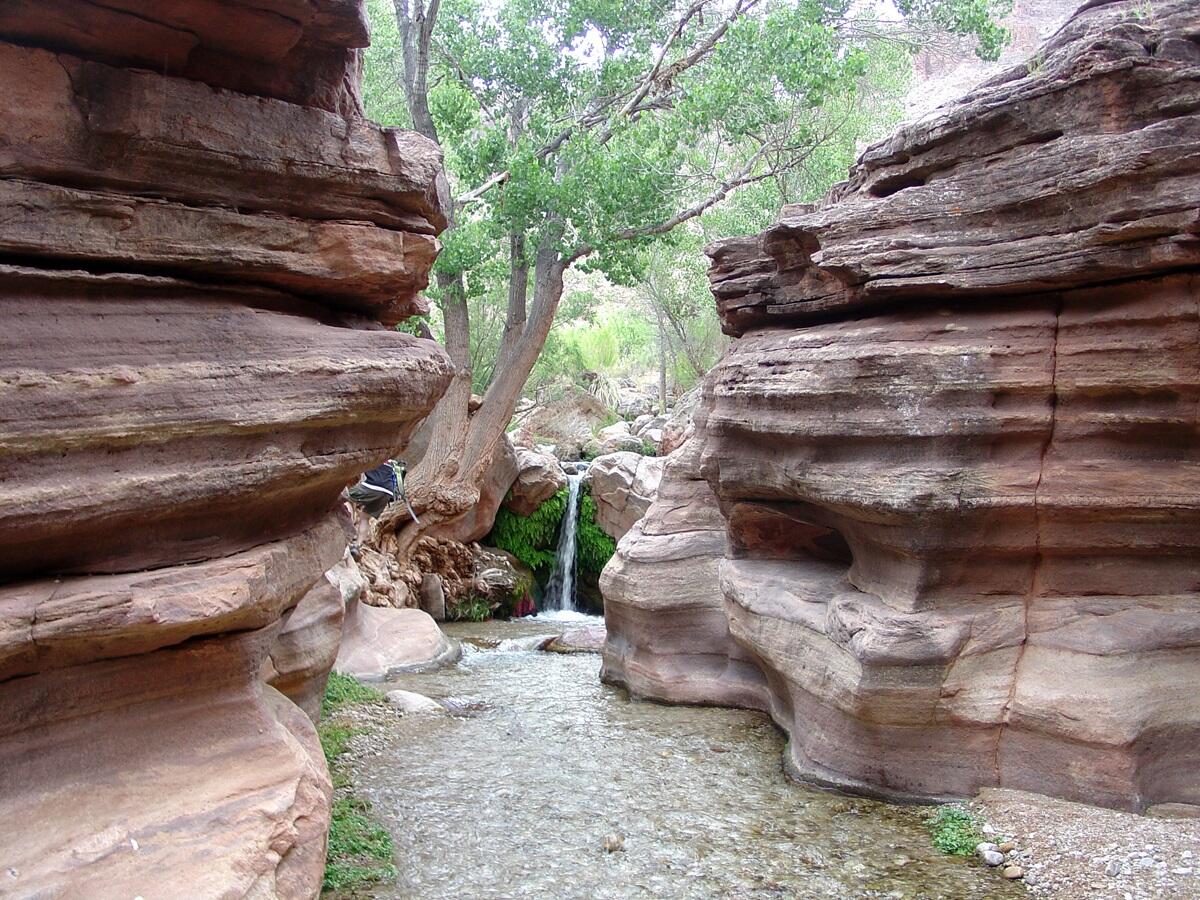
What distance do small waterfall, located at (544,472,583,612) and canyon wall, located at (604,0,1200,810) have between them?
10.4 m

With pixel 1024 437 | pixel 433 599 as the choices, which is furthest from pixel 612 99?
pixel 1024 437

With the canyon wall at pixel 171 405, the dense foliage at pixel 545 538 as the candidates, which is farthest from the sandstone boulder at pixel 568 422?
the canyon wall at pixel 171 405

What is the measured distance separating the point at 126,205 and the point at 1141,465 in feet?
20.0

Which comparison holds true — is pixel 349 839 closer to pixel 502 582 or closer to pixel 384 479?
pixel 384 479

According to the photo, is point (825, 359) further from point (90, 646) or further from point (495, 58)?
A: point (495, 58)

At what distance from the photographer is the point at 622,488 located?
1719cm

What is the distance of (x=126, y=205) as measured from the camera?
429 cm

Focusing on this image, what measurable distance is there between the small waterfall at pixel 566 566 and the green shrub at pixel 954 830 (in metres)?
11.7

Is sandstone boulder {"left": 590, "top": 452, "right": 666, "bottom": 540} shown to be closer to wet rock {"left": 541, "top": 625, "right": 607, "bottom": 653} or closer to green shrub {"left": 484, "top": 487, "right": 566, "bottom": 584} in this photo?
green shrub {"left": 484, "top": 487, "right": 566, "bottom": 584}

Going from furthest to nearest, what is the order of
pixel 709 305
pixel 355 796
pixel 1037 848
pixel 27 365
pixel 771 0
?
pixel 709 305, pixel 771 0, pixel 355 796, pixel 1037 848, pixel 27 365

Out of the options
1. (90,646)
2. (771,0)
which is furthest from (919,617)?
(771,0)

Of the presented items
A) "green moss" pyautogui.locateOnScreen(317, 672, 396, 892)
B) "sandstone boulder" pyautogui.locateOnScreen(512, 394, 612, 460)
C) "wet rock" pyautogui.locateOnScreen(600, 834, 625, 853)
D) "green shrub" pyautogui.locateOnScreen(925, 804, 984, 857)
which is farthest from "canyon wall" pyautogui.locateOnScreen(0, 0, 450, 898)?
"sandstone boulder" pyautogui.locateOnScreen(512, 394, 612, 460)

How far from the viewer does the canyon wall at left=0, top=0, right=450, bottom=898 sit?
3.88 meters

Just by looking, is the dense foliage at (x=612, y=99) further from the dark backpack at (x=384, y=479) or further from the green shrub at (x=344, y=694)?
the green shrub at (x=344, y=694)
